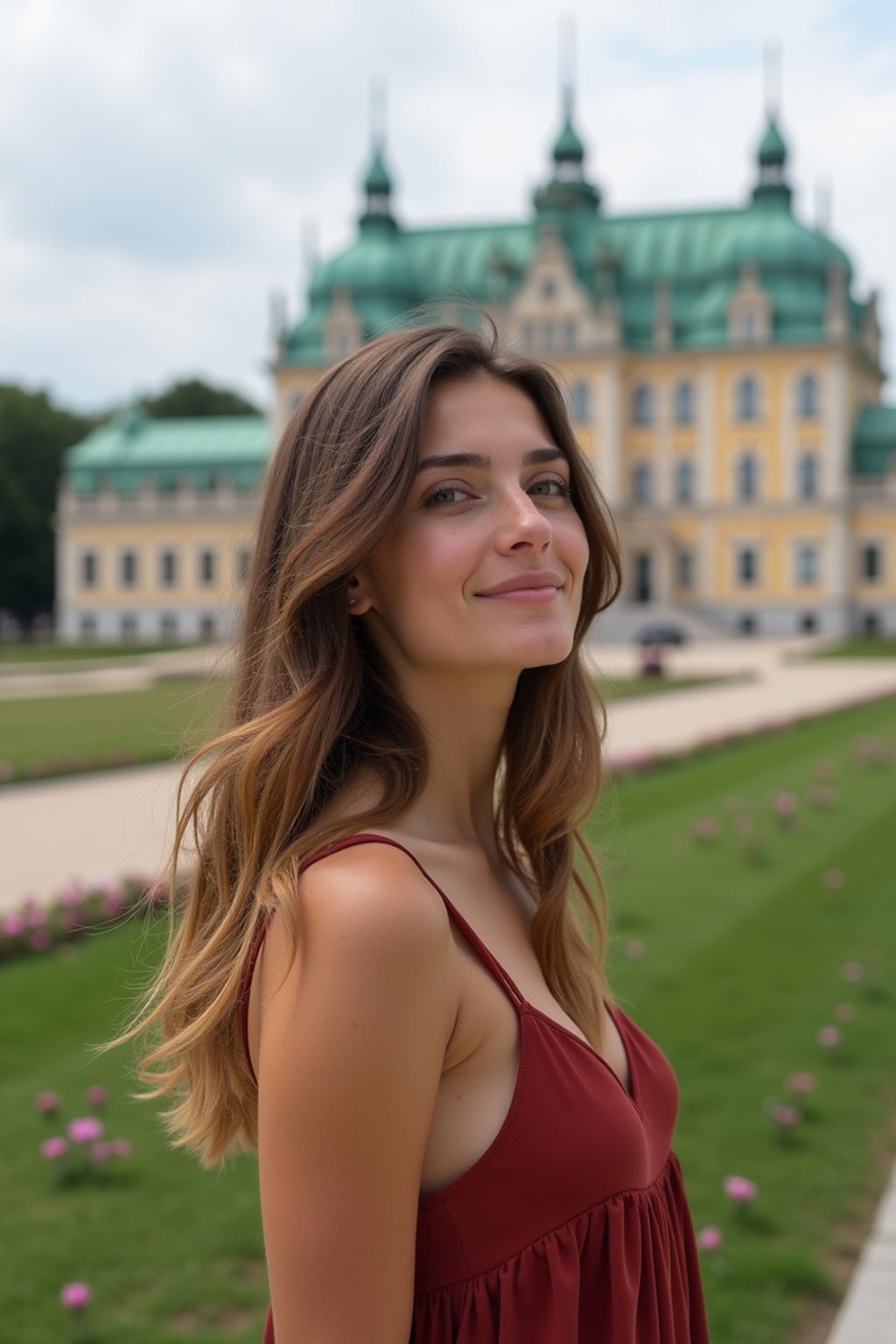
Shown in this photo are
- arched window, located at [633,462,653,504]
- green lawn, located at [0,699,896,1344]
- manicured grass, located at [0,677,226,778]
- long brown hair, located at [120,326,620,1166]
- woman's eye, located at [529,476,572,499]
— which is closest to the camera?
long brown hair, located at [120,326,620,1166]

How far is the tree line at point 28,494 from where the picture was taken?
6875 cm

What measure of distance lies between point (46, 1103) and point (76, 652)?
50.5 meters

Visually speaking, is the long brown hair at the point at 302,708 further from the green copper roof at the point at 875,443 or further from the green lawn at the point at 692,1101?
the green copper roof at the point at 875,443

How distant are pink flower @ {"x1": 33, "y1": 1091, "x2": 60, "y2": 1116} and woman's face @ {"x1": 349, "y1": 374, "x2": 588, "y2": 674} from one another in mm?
3598

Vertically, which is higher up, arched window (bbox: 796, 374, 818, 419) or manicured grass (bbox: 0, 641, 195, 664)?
arched window (bbox: 796, 374, 818, 419)

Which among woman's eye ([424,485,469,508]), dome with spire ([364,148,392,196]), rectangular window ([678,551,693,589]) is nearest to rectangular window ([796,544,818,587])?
rectangular window ([678,551,693,589])

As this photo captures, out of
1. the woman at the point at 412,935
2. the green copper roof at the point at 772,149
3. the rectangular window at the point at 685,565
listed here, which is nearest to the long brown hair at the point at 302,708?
the woman at the point at 412,935

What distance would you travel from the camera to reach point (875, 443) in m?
62.4

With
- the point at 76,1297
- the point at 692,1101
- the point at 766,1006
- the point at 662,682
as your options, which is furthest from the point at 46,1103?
the point at 662,682

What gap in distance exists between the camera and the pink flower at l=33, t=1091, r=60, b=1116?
489 cm

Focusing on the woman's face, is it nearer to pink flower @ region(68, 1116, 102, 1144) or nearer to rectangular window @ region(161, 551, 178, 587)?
pink flower @ region(68, 1116, 102, 1144)

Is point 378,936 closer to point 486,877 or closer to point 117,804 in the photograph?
point 486,877

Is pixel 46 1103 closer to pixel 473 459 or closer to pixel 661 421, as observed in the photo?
pixel 473 459

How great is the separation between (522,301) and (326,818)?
2517 inches
